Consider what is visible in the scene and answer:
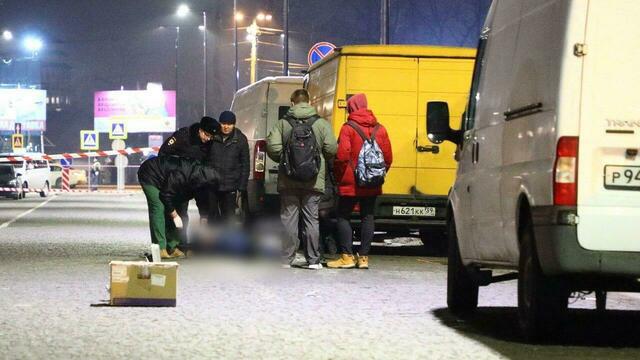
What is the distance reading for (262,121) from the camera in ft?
75.9

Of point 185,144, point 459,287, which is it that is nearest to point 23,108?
point 185,144

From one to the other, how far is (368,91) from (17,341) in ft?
30.4

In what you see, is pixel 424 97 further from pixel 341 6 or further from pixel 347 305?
pixel 341 6

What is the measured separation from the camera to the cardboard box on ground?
10492 mm

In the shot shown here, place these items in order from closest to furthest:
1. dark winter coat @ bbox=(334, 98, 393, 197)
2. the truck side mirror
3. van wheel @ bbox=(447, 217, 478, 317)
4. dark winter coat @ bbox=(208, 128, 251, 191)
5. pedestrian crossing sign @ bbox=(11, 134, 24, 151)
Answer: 1. the truck side mirror
2. van wheel @ bbox=(447, 217, 478, 317)
3. dark winter coat @ bbox=(334, 98, 393, 197)
4. dark winter coat @ bbox=(208, 128, 251, 191)
5. pedestrian crossing sign @ bbox=(11, 134, 24, 151)

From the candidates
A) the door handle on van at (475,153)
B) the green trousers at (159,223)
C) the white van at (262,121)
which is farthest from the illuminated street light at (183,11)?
the door handle on van at (475,153)

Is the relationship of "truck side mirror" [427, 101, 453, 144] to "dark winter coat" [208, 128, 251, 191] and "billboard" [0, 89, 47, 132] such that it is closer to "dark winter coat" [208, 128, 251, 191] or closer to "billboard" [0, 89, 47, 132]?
"dark winter coat" [208, 128, 251, 191]

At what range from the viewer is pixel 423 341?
889cm

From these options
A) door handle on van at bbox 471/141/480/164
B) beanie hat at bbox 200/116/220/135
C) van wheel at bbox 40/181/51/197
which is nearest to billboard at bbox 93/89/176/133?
van wheel at bbox 40/181/51/197

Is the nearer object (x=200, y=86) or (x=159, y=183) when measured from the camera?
(x=159, y=183)

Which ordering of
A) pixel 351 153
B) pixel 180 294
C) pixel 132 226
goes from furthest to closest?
pixel 132 226, pixel 351 153, pixel 180 294

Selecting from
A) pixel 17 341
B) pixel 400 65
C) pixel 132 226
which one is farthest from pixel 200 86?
pixel 17 341

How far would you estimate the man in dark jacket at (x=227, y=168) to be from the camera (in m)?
17.4

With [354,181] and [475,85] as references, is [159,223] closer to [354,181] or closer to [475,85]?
[354,181]
